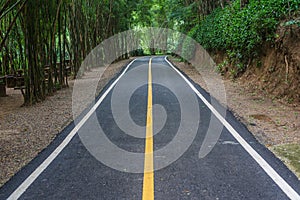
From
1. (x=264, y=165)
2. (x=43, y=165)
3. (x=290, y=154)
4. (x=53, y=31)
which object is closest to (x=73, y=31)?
(x=53, y=31)

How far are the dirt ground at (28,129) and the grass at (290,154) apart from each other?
4.10m

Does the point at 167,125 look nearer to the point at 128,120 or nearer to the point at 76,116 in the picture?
the point at 128,120

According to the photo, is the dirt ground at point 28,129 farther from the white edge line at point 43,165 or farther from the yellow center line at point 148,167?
the yellow center line at point 148,167

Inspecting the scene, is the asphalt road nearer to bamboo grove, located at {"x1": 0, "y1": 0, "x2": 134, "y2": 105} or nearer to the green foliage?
bamboo grove, located at {"x1": 0, "y1": 0, "x2": 134, "y2": 105}

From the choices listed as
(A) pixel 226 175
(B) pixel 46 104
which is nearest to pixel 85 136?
(A) pixel 226 175

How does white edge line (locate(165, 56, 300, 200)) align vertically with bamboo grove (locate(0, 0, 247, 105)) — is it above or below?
below

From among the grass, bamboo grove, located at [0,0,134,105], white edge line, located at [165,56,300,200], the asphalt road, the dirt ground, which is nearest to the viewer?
white edge line, located at [165,56,300,200]

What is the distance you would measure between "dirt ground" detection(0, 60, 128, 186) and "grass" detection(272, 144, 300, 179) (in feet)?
13.4

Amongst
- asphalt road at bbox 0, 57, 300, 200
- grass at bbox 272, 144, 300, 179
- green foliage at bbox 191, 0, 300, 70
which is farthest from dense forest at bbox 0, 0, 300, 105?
grass at bbox 272, 144, 300, 179

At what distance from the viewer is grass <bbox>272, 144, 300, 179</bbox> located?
4948 mm

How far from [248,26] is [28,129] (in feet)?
29.1

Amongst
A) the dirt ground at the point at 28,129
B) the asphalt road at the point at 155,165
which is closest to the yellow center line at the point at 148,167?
the asphalt road at the point at 155,165

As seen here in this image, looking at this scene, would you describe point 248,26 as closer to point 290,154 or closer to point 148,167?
point 290,154

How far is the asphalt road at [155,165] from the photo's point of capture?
4.21 meters
